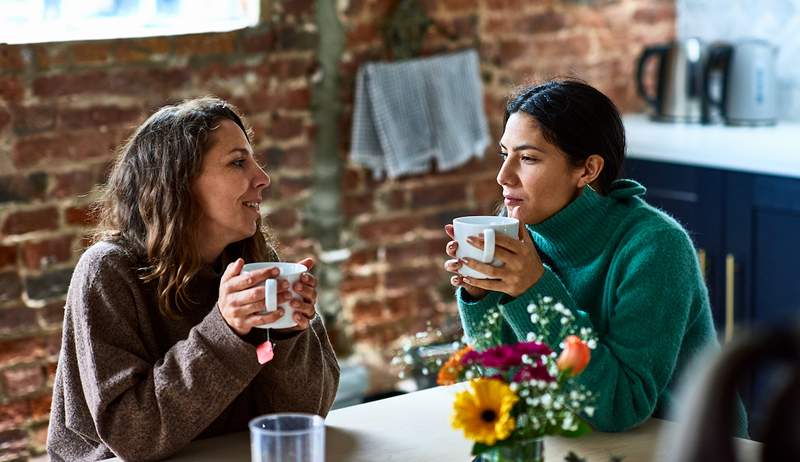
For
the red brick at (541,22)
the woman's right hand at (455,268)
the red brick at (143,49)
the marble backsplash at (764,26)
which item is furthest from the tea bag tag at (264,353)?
the marble backsplash at (764,26)

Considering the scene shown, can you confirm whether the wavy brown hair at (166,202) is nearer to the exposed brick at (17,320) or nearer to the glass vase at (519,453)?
the glass vase at (519,453)

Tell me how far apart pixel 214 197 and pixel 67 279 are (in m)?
1.16

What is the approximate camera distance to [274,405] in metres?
1.77

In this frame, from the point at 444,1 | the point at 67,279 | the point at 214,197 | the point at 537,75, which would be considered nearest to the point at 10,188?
the point at 67,279

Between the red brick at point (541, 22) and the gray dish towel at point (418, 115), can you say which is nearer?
the gray dish towel at point (418, 115)

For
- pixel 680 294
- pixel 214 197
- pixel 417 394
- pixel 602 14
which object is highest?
pixel 602 14

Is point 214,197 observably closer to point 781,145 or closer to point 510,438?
point 510,438

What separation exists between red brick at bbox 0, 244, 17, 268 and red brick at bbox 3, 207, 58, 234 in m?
0.03

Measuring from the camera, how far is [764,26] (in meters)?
3.68

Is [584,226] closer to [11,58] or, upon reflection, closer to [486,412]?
[486,412]

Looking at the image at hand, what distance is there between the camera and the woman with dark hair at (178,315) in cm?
159

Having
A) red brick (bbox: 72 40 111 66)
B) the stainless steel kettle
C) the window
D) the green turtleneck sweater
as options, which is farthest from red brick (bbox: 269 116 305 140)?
the green turtleneck sweater

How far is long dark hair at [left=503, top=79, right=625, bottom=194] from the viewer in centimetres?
183

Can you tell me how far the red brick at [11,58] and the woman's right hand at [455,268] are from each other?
1.42 metres
